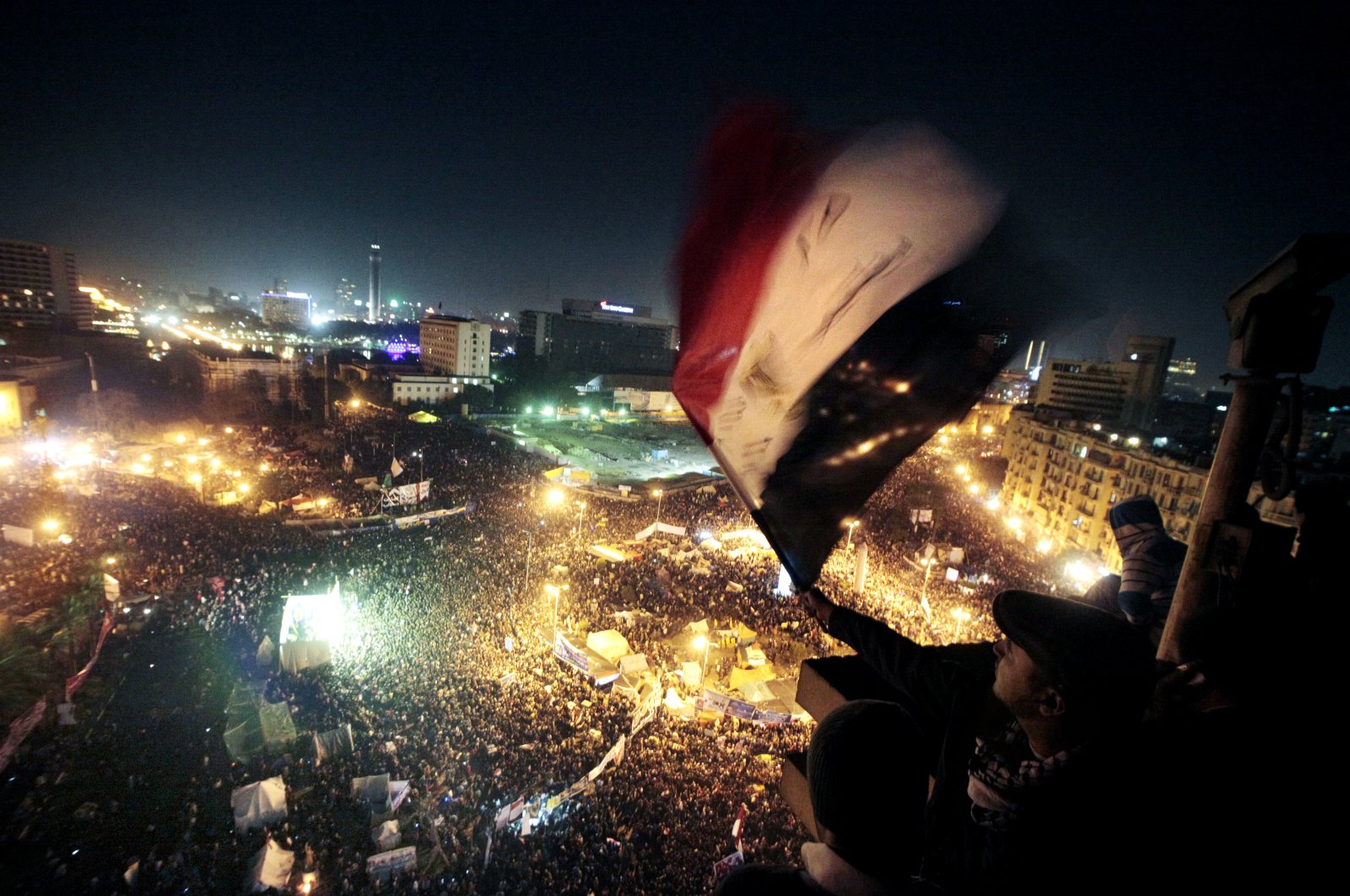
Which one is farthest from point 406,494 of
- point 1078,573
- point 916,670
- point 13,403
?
point 1078,573

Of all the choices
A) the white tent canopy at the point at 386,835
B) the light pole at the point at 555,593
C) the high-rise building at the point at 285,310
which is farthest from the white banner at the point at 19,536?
the high-rise building at the point at 285,310

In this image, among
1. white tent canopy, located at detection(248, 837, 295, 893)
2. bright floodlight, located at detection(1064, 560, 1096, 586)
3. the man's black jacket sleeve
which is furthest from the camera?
bright floodlight, located at detection(1064, 560, 1096, 586)

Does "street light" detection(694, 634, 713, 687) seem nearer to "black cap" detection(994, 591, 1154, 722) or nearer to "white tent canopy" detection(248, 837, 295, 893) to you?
"white tent canopy" detection(248, 837, 295, 893)

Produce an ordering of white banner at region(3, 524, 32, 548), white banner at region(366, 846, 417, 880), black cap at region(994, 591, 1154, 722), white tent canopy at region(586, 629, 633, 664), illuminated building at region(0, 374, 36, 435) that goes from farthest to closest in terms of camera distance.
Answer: illuminated building at region(0, 374, 36, 435) < white banner at region(3, 524, 32, 548) < white tent canopy at region(586, 629, 633, 664) < white banner at region(366, 846, 417, 880) < black cap at region(994, 591, 1154, 722)

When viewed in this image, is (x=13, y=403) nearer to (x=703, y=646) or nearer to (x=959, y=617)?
(x=703, y=646)

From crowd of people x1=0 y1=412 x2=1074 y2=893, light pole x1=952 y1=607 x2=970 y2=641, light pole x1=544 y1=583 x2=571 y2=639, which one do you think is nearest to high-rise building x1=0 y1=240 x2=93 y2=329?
crowd of people x1=0 y1=412 x2=1074 y2=893

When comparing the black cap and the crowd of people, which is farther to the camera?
the crowd of people
